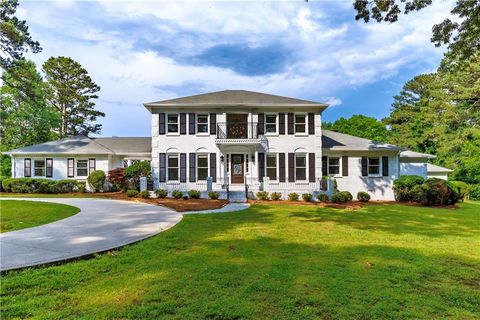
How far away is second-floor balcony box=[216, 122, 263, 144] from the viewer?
20.5 m

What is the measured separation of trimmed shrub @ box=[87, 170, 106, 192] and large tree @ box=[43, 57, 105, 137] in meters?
19.0

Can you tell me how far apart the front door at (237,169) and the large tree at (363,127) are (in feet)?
97.8

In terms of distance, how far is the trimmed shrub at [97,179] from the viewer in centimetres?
2211

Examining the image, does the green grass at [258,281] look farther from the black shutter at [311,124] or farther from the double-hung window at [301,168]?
the black shutter at [311,124]

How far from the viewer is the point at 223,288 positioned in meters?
4.14

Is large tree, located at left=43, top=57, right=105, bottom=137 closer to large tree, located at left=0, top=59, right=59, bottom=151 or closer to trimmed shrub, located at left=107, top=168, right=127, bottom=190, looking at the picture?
large tree, located at left=0, top=59, right=59, bottom=151

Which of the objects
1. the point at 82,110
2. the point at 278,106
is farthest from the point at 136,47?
the point at 82,110

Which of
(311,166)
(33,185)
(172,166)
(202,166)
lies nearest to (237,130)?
(202,166)

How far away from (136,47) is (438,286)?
55.4 feet

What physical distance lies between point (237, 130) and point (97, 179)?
11.6 metres

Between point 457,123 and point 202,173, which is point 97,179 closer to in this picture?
point 202,173

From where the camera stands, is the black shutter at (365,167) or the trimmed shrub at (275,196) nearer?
the trimmed shrub at (275,196)

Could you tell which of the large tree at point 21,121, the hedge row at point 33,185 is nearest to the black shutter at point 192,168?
the hedge row at point 33,185

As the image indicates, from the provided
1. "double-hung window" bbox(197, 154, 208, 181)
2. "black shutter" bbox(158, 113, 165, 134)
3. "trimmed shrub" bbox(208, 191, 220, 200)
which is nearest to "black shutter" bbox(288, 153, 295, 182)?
"trimmed shrub" bbox(208, 191, 220, 200)
